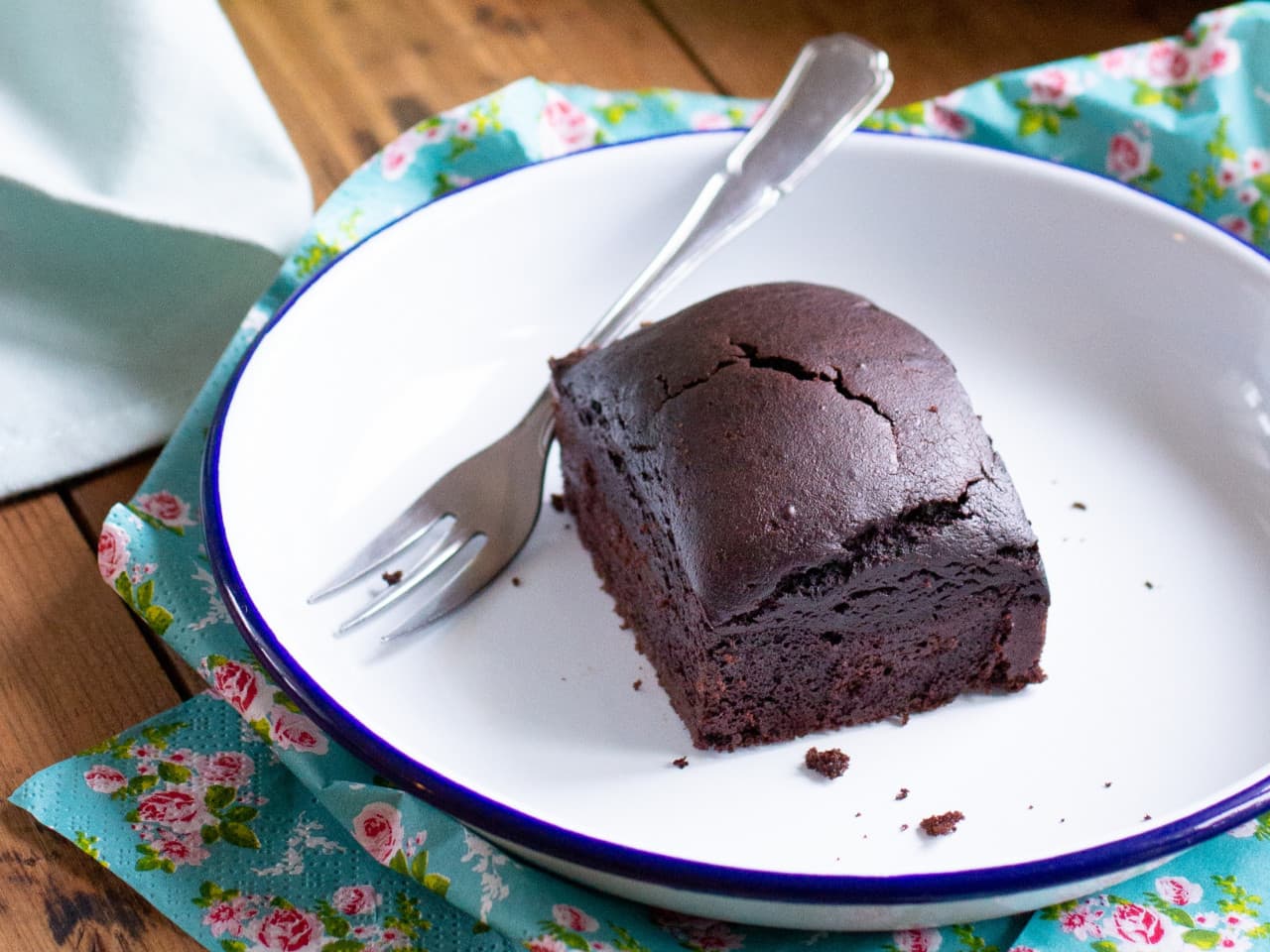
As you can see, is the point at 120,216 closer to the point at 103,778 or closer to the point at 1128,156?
the point at 103,778

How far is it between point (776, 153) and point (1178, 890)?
1.24 metres

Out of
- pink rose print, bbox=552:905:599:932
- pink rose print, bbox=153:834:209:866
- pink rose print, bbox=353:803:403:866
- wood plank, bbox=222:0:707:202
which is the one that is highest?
wood plank, bbox=222:0:707:202

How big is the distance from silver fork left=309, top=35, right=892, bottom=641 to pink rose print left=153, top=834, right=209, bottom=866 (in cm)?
32

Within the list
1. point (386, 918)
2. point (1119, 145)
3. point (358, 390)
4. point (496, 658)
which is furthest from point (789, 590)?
point (1119, 145)

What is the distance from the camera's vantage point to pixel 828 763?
164 cm

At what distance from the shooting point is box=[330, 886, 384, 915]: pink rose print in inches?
60.3

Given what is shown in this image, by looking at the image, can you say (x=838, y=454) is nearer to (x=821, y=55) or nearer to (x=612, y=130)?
(x=821, y=55)

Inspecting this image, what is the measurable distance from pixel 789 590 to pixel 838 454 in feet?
0.56

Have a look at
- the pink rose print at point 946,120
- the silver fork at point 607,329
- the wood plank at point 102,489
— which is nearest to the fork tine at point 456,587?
the silver fork at point 607,329

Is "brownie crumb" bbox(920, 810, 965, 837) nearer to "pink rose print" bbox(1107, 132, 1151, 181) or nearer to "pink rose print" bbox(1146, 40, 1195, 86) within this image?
"pink rose print" bbox(1107, 132, 1151, 181)

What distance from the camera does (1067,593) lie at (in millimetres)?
1854

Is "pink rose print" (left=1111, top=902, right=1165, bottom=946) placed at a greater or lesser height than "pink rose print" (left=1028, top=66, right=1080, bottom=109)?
lesser

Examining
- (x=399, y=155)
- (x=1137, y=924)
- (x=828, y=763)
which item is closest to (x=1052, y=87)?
(x=399, y=155)

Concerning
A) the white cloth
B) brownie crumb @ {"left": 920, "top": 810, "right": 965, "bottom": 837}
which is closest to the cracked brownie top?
brownie crumb @ {"left": 920, "top": 810, "right": 965, "bottom": 837}
